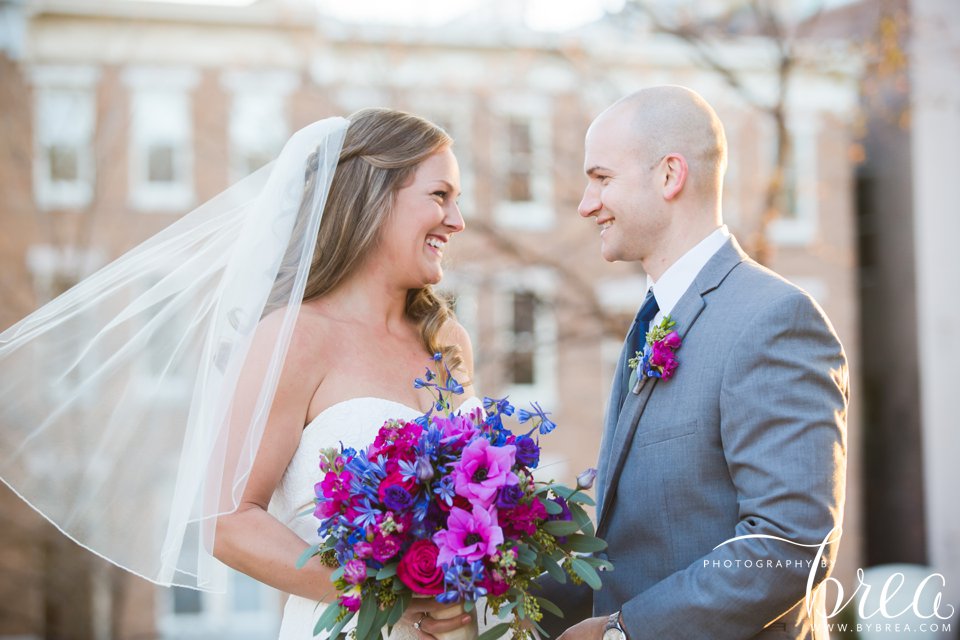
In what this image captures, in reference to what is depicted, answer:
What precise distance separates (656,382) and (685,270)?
1.23 ft

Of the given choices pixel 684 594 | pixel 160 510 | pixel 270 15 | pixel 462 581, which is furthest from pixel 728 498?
pixel 270 15

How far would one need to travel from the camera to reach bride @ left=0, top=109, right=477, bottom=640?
9.71ft

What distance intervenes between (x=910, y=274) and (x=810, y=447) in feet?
56.2

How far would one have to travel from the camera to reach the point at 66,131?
47.1ft

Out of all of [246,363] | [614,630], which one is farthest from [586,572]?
[246,363]

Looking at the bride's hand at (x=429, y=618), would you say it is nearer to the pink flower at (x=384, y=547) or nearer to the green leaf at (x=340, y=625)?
the green leaf at (x=340, y=625)

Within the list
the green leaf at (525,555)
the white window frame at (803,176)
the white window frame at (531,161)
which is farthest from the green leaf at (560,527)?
the white window frame at (803,176)

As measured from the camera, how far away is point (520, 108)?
50.5 ft

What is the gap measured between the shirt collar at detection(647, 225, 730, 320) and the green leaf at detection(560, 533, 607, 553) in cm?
79

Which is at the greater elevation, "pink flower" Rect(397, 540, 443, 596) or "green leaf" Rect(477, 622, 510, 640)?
"pink flower" Rect(397, 540, 443, 596)

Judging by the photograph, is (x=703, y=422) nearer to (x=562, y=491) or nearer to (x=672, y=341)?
(x=672, y=341)

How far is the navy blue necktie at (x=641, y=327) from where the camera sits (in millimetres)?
3250

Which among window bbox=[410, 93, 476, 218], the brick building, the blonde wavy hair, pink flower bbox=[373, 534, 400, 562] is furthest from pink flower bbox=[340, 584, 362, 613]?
window bbox=[410, 93, 476, 218]

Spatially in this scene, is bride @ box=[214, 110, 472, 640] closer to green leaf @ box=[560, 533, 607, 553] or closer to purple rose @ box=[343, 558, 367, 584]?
purple rose @ box=[343, 558, 367, 584]
